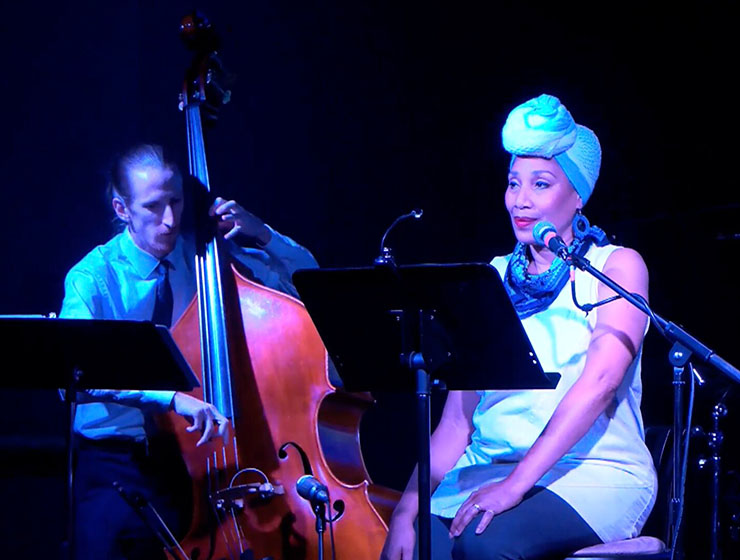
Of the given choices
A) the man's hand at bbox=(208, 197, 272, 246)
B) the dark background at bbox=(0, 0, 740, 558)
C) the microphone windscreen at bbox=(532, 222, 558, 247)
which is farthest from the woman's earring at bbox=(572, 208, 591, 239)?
the dark background at bbox=(0, 0, 740, 558)

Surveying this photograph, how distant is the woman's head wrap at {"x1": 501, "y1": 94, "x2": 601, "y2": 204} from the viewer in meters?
2.32

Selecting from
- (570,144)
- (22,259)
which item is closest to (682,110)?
(570,144)

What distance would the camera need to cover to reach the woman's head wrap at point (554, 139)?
2322 mm

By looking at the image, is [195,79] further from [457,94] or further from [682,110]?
[682,110]

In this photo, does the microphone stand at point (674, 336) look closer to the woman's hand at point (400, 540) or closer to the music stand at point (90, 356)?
the woman's hand at point (400, 540)

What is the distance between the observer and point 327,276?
6.45 ft

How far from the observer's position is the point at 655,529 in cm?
255

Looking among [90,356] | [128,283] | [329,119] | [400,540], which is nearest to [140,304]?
[128,283]

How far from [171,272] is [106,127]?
1.00 metres

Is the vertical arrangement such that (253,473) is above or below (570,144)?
below

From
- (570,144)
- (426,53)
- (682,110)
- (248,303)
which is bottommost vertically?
(248,303)

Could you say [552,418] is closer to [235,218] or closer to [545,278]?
[545,278]

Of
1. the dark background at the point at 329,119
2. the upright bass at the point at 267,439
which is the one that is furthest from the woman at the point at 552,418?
the dark background at the point at 329,119

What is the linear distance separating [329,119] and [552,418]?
207cm
